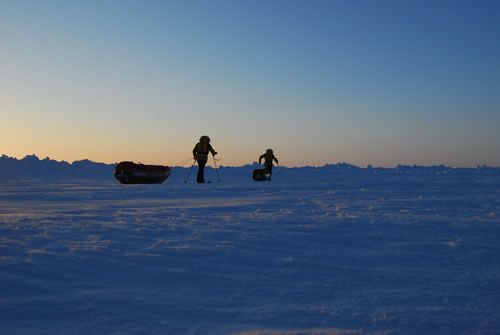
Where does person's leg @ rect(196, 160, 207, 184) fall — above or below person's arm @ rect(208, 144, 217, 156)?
below

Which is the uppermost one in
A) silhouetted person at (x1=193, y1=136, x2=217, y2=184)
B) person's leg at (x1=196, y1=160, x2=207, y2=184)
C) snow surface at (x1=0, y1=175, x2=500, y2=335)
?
silhouetted person at (x1=193, y1=136, x2=217, y2=184)

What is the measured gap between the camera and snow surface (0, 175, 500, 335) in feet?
9.36

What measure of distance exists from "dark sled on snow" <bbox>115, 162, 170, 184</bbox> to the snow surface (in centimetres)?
1195

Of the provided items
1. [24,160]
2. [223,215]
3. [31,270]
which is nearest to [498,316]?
[31,270]

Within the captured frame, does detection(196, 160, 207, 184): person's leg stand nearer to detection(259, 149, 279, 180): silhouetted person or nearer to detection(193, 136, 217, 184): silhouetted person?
detection(193, 136, 217, 184): silhouetted person

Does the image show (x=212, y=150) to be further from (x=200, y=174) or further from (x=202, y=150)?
(x=200, y=174)

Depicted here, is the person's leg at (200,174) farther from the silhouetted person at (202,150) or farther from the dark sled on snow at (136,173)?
the dark sled on snow at (136,173)

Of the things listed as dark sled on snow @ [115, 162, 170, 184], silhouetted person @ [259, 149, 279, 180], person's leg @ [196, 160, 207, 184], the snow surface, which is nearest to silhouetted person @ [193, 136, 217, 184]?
person's leg @ [196, 160, 207, 184]

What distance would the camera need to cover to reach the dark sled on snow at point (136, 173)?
58.9 ft

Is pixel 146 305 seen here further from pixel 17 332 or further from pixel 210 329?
pixel 17 332

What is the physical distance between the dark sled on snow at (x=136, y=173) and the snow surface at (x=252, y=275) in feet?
39.2

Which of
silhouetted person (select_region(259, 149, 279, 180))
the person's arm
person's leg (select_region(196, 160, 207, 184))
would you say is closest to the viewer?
person's leg (select_region(196, 160, 207, 184))

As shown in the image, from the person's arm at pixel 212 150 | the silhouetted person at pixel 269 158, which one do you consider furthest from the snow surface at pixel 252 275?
the silhouetted person at pixel 269 158

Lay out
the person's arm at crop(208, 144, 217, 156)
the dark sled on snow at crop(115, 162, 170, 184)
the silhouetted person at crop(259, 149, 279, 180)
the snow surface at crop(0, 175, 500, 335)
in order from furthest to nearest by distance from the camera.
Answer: the silhouetted person at crop(259, 149, 279, 180) → the person's arm at crop(208, 144, 217, 156) → the dark sled on snow at crop(115, 162, 170, 184) → the snow surface at crop(0, 175, 500, 335)
